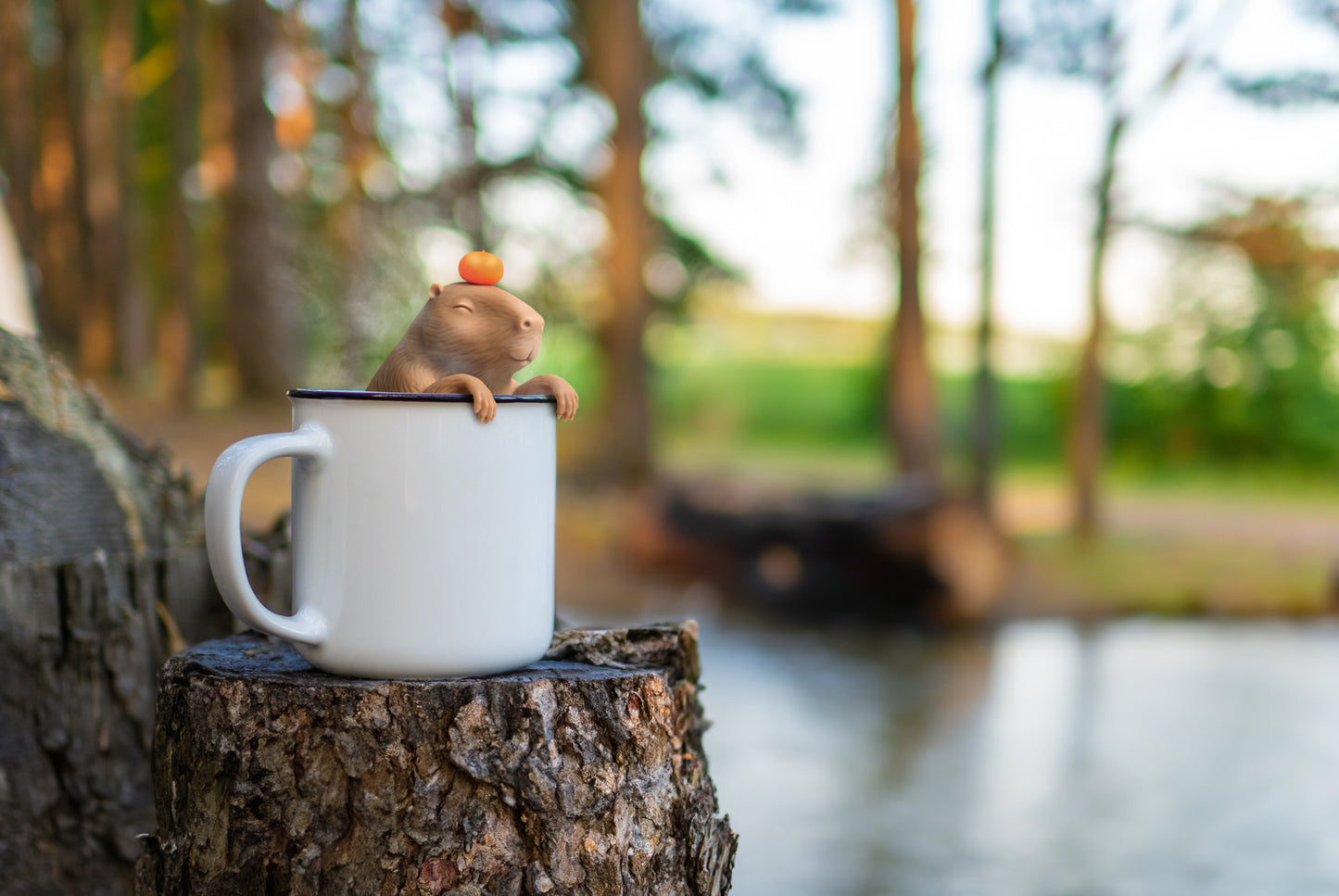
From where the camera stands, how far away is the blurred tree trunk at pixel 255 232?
6.47 meters

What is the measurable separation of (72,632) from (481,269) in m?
0.65

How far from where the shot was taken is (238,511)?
0.86 meters

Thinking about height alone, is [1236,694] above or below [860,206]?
below

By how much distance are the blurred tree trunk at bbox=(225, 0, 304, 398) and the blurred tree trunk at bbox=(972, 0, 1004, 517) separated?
12.8 ft

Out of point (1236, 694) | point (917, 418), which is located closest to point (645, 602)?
point (917, 418)

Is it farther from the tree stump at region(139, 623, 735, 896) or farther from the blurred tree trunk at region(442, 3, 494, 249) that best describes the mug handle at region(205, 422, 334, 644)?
the blurred tree trunk at region(442, 3, 494, 249)

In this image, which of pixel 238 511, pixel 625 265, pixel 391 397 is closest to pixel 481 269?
pixel 391 397

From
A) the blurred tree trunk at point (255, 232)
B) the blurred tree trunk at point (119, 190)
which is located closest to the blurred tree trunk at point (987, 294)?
the blurred tree trunk at point (255, 232)

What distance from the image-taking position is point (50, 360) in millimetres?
1302

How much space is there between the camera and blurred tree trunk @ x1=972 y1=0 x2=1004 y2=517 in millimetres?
5383

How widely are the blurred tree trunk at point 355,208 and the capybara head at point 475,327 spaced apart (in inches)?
166

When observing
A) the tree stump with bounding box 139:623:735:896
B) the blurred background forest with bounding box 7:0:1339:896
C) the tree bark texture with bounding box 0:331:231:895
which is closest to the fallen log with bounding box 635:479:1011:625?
Result: the blurred background forest with bounding box 7:0:1339:896

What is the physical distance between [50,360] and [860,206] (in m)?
6.15

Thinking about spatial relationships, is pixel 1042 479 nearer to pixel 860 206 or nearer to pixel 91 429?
pixel 860 206
